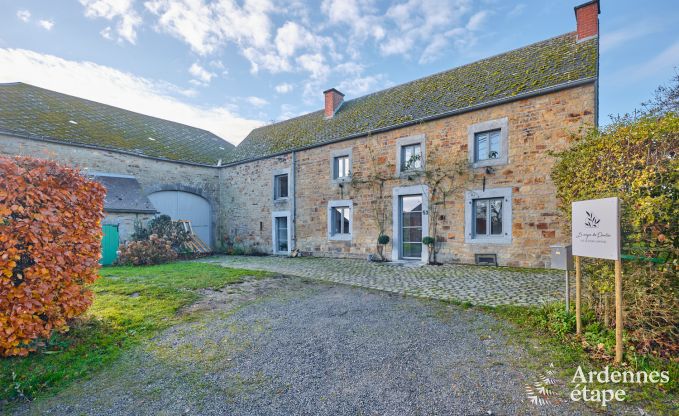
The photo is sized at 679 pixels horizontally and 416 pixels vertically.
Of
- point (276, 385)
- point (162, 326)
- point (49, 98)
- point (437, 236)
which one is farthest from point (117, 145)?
point (276, 385)

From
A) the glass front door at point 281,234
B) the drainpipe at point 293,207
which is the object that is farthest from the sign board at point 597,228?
the glass front door at point 281,234

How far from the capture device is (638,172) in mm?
3150

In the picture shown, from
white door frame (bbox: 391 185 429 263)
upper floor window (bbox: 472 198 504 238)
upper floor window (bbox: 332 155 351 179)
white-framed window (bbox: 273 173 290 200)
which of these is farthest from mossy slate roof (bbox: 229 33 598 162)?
upper floor window (bbox: 472 198 504 238)

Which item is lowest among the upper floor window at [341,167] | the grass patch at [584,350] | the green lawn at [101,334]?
the green lawn at [101,334]

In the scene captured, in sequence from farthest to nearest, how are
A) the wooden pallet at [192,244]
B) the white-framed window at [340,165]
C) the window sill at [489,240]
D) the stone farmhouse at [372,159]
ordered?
the wooden pallet at [192,244] < the white-framed window at [340,165] < the window sill at [489,240] < the stone farmhouse at [372,159]

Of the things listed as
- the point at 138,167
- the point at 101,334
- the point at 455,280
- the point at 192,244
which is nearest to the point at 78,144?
the point at 138,167

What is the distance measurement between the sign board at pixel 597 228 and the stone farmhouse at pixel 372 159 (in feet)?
9.76

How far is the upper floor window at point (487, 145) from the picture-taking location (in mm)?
9641

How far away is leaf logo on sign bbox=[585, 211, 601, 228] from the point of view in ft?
11.0

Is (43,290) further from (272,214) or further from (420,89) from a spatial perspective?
(420,89)

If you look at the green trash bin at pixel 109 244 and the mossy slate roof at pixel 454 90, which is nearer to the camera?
the mossy slate roof at pixel 454 90

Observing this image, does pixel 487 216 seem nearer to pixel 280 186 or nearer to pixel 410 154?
pixel 410 154

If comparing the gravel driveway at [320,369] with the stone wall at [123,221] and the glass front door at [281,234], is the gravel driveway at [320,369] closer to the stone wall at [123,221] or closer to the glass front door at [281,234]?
the stone wall at [123,221]

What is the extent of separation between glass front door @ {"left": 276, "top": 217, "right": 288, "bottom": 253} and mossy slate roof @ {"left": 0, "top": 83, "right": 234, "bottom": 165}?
5900 mm
